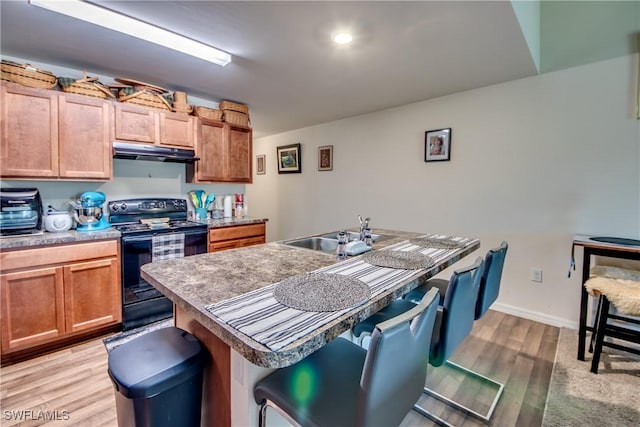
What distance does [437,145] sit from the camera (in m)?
3.34

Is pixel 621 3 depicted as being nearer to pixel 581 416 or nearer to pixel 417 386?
pixel 581 416

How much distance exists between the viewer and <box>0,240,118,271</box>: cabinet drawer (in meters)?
2.04

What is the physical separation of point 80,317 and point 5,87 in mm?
1815

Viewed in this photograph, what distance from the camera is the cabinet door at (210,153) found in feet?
10.7

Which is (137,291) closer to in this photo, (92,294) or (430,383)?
(92,294)

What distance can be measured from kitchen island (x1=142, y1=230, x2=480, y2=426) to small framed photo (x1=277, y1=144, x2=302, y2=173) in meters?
3.50

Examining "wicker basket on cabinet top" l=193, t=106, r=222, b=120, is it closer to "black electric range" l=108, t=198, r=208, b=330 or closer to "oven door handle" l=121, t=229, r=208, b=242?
"black electric range" l=108, t=198, r=208, b=330

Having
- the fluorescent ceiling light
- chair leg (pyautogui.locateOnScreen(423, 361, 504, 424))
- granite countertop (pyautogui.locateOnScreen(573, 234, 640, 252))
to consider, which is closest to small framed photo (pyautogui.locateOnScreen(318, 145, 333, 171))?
the fluorescent ceiling light

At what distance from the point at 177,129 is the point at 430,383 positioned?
3196mm

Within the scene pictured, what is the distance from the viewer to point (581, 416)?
1646 mm

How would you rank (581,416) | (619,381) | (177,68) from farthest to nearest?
(177,68) → (619,381) → (581,416)

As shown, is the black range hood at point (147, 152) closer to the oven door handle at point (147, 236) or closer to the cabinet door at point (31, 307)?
the oven door handle at point (147, 236)

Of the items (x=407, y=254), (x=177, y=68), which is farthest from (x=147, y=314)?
(x=407, y=254)

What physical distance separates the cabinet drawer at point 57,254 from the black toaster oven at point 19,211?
0.33 metres
